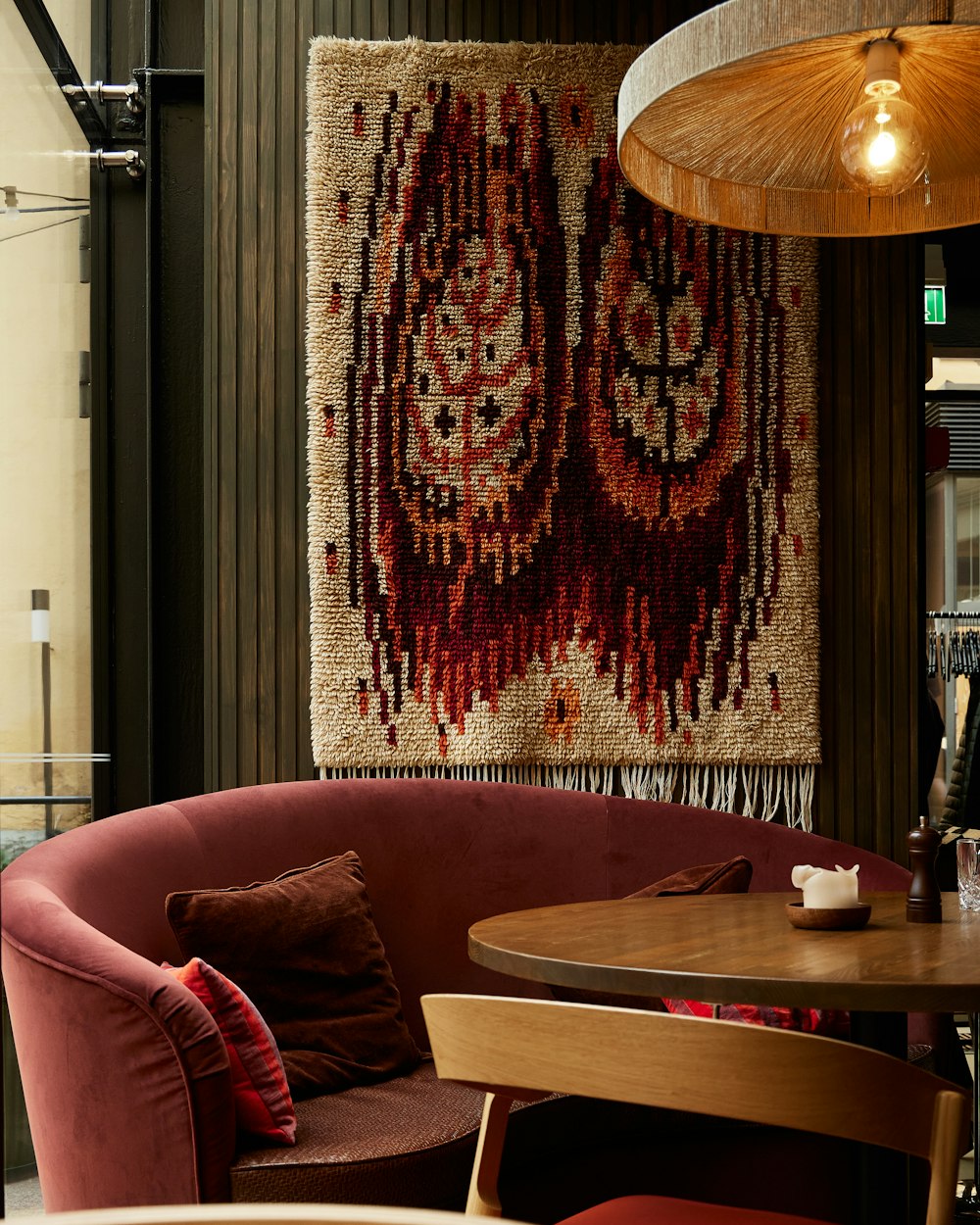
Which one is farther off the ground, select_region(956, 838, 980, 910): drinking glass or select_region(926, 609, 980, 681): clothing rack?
select_region(926, 609, 980, 681): clothing rack

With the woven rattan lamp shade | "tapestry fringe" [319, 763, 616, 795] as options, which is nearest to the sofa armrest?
"tapestry fringe" [319, 763, 616, 795]

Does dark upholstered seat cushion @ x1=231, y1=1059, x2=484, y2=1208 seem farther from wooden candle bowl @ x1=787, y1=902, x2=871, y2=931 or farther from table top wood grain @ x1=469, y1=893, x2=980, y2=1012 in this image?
wooden candle bowl @ x1=787, y1=902, x2=871, y2=931

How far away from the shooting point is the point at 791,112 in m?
1.83

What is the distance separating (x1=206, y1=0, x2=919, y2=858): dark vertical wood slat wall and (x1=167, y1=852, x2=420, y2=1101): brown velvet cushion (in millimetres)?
657

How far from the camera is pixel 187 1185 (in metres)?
1.59

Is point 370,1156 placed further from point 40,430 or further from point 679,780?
point 40,430

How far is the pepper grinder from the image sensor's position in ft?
5.88

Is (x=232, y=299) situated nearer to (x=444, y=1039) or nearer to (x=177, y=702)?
(x=177, y=702)

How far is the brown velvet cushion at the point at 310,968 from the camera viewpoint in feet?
6.61

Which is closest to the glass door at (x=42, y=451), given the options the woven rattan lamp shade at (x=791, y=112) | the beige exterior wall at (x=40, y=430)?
the beige exterior wall at (x=40, y=430)

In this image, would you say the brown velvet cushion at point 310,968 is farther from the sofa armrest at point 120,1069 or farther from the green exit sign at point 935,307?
the green exit sign at point 935,307

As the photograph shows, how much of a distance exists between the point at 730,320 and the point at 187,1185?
216 centimetres

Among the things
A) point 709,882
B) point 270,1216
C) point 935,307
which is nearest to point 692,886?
point 709,882

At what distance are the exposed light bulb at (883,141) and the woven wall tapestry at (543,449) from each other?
1.16 m
